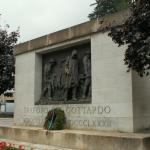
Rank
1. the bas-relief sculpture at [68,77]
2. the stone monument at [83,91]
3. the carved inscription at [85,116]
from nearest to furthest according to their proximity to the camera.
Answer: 1. the stone monument at [83,91]
2. the carved inscription at [85,116]
3. the bas-relief sculpture at [68,77]

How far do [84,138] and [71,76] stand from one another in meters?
3.01

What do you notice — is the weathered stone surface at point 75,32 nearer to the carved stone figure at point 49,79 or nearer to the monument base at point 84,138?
the carved stone figure at point 49,79

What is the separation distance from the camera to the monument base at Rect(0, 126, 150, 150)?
9195mm

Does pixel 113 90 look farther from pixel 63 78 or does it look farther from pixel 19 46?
pixel 19 46

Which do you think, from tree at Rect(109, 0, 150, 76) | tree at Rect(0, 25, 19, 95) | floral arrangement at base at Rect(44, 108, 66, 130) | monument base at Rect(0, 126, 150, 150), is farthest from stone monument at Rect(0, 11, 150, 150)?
tree at Rect(0, 25, 19, 95)

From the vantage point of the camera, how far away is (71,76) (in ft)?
42.4

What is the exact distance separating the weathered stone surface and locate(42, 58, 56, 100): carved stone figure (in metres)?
0.84

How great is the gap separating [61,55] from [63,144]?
4.07 meters

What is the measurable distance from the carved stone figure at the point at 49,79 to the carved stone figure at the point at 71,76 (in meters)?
1.03

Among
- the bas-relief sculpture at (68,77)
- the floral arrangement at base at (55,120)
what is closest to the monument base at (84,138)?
the floral arrangement at base at (55,120)

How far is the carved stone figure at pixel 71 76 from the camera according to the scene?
1280 cm

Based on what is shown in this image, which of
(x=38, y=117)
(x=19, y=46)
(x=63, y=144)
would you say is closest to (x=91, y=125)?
(x=63, y=144)

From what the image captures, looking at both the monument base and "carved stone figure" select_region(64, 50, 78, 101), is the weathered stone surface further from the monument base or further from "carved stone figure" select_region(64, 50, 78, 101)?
the monument base

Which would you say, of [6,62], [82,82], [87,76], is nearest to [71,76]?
[82,82]
